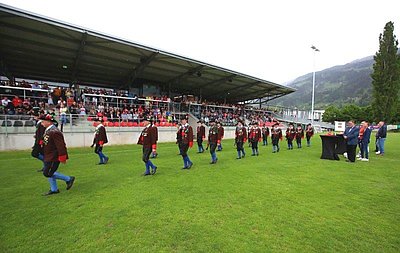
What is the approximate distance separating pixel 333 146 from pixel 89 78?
26.4 metres

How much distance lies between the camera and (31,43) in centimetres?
1794

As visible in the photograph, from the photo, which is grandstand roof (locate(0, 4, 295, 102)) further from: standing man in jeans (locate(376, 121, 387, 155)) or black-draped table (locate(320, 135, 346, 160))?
standing man in jeans (locate(376, 121, 387, 155))

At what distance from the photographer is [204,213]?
4.25 meters

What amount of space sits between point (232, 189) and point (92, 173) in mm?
4975

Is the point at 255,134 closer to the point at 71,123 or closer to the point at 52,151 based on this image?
the point at 52,151

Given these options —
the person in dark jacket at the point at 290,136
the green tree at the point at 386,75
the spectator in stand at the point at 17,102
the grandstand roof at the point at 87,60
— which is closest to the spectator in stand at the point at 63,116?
the spectator in stand at the point at 17,102

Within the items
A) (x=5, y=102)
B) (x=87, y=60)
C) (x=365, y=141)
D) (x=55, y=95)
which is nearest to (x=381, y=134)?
(x=365, y=141)

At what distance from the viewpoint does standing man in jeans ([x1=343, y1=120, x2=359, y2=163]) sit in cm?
955

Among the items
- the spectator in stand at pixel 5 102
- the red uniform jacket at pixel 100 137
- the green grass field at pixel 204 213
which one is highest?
the spectator in stand at pixel 5 102

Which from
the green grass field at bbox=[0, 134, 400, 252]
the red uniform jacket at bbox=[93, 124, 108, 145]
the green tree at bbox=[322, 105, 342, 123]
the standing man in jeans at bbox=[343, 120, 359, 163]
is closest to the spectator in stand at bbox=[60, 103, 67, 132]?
the red uniform jacket at bbox=[93, 124, 108, 145]

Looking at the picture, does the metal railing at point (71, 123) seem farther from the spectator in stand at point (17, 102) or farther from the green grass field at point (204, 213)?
the green grass field at point (204, 213)

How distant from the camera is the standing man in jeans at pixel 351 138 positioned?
9.55m

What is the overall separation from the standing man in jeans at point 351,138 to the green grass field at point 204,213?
8.49ft

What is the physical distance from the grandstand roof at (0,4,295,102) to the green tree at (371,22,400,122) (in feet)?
50.2
